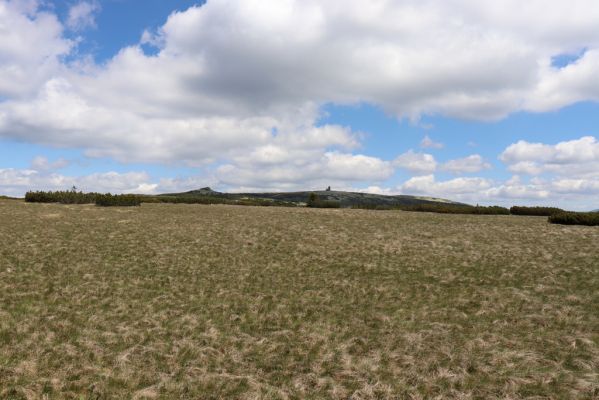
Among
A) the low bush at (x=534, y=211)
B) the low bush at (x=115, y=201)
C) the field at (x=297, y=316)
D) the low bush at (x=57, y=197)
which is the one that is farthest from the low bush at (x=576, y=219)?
the low bush at (x=57, y=197)

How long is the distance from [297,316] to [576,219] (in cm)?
3157

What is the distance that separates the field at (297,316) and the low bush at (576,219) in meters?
6.57

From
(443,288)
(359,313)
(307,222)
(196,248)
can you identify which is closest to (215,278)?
(196,248)

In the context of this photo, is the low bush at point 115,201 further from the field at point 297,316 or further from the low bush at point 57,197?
the field at point 297,316

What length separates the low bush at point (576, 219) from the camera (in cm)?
3380

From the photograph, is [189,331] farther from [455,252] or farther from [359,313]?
[455,252]

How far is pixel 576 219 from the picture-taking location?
34.3 meters

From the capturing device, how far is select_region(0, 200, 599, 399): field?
9.89 meters

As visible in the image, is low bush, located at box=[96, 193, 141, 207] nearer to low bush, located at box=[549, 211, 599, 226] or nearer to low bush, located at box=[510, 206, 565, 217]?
low bush, located at box=[549, 211, 599, 226]

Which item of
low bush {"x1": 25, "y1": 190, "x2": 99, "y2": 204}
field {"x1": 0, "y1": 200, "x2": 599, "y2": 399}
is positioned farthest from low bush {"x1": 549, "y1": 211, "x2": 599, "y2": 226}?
low bush {"x1": 25, "y1": 190, "x2": 99, "y2": 204}

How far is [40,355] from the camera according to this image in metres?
10.8

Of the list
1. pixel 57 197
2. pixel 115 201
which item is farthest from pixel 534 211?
pixel 57 197

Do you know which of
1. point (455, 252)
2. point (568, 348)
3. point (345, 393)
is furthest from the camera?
point (455, 252)

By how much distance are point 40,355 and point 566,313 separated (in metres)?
17.8
